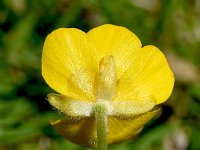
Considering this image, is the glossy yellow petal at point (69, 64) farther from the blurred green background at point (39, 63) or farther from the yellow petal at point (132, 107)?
the blurred green background at point (39, 63)

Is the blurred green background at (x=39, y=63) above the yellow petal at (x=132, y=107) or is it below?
below

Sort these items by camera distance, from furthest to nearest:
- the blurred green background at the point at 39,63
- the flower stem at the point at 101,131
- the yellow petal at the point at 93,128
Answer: the blurred green background at the point at 39,63, the yellow petal at the point at 93,128, the flower stem at the point at 101,131

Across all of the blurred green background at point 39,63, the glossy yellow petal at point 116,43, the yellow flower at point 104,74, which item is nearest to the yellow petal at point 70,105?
the yellow flower at point 104,74

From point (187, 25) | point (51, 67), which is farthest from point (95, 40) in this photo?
point (187, 25)

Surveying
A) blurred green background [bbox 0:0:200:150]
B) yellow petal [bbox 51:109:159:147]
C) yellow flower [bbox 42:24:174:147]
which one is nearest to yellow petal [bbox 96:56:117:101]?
yellow flower [bbox 42:24:174:147]

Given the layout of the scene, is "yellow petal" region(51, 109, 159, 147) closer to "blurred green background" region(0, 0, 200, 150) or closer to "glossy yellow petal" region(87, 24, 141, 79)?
"glossy yellow petal" region(87, 24, 141, 79)

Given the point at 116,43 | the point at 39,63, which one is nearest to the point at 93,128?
the point at 116,43

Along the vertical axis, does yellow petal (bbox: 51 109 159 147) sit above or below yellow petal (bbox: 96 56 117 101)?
below
